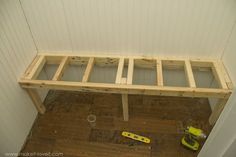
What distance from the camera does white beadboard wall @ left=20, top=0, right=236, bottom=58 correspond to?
5.09 feet

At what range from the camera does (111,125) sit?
73.9 inches

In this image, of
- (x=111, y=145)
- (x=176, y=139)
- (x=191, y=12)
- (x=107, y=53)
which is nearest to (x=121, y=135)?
(x=111, y=145)

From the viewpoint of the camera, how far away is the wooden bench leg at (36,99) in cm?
178

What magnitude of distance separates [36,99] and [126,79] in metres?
0.83

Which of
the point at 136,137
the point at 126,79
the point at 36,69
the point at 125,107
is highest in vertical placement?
the point at 36,69

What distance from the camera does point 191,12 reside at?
155 centimetres

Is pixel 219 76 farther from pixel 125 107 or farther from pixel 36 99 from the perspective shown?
pixel 36 99

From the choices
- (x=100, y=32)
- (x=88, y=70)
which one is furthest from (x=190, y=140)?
(x=100, y=32)

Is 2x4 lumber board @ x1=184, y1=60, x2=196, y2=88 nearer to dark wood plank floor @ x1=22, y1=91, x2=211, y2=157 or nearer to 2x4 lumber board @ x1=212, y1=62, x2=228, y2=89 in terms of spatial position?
2x4 lumber board @ x1=212, y1=62, x2=228, y2=89

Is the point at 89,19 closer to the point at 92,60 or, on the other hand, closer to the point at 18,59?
the point at 92,60

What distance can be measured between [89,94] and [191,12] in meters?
1.24

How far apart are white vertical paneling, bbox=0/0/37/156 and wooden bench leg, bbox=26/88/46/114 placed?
4 cm

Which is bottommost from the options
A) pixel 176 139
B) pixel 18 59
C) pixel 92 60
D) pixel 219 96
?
pixel 176 139

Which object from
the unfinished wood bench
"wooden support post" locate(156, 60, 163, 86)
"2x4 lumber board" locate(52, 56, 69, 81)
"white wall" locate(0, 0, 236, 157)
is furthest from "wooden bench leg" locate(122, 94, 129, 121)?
"2x4 lumber board" locate(52, 56, 69, 81)
